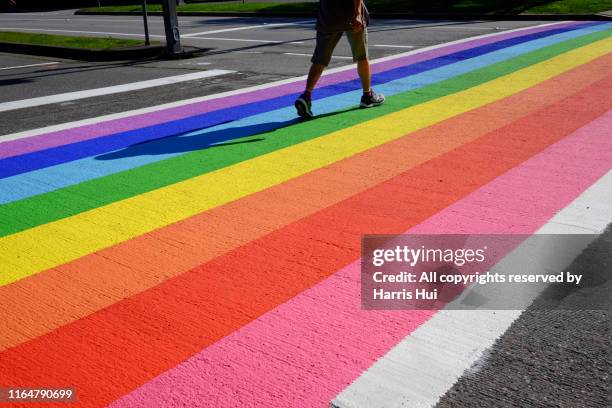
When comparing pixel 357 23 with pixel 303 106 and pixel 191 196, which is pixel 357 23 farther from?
pixel 191 196

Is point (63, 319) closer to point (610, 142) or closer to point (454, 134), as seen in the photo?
point (454, 134)

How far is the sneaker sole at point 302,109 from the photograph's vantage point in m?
7.22

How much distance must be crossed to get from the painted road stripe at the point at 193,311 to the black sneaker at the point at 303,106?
2.64 metres

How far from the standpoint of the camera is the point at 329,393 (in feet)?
8.69

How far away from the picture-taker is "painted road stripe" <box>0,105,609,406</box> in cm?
286

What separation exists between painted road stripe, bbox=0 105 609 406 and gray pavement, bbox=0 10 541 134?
4832mm

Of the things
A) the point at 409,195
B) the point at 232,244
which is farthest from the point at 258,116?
the point at 232,244

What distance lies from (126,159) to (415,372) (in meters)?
4.08

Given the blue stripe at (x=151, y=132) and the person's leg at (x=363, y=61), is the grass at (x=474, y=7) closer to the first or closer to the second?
the blue stripe at (x=151, y=132)

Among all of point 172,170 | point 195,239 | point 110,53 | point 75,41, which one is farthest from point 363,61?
point 75,41

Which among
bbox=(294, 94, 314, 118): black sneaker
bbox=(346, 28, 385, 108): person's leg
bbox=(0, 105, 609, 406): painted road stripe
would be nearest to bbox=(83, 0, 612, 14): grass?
bbox=(346, 28, 385, 108): person's leg

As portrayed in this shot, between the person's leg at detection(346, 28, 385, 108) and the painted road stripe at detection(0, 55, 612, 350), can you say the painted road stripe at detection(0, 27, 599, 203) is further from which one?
the painted road stripe at detection(0, 55, 612, 350)

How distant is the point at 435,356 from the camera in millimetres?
2881

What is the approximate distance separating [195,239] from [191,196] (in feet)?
2.84
